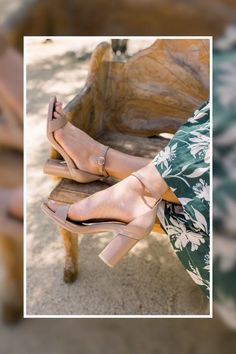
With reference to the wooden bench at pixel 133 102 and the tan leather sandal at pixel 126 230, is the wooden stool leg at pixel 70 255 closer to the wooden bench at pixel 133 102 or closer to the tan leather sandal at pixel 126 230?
the wooden bench at pixel 133 102

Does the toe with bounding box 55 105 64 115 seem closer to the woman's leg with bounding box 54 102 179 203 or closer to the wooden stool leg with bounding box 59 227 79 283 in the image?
the woman's leg with bounding box 54 102 179 203

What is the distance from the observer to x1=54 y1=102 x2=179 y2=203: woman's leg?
2.83 ft

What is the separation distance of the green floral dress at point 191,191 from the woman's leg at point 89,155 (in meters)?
0.09

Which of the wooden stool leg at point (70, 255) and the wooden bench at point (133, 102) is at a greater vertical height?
the wooden bench at point (133, 102)

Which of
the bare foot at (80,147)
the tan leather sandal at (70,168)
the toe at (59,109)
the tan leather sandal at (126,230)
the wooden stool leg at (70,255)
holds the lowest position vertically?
the wooden stool leg at (70,255)

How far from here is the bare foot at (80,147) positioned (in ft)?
2.87

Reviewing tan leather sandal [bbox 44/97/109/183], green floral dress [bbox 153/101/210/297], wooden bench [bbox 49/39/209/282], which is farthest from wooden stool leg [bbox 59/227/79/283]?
green floral dress [bbox 153/101/210/297]

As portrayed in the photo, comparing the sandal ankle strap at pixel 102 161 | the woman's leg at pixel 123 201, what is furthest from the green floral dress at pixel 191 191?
the sandal ankle strap at pixel 102 161

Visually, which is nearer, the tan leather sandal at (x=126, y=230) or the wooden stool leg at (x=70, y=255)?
the tan leather sandal at (x=126, y=230)

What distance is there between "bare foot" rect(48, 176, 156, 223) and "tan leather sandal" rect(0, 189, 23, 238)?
0.12m

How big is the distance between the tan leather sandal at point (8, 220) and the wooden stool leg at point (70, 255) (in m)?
0.19

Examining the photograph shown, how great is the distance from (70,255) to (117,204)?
0.19m

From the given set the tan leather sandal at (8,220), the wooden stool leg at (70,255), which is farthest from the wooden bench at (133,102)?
the tan leather sandal at (8,220)

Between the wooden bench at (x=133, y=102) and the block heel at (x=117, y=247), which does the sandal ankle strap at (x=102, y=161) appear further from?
the block heel at (x=117, y=247)
